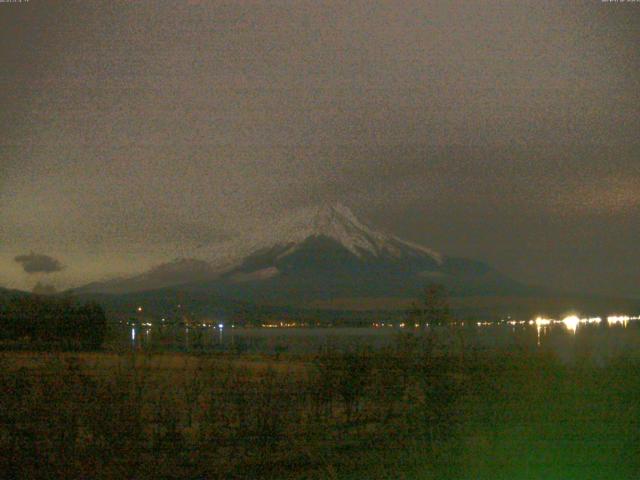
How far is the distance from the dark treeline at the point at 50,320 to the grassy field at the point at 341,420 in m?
16.9

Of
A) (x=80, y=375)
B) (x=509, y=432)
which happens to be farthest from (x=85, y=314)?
(x=509, y=432)

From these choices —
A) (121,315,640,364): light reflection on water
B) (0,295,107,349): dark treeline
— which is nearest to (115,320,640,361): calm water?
(121,315,640,364): light reflection on water

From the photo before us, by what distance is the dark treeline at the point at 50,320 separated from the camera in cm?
3080

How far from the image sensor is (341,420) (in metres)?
12.7

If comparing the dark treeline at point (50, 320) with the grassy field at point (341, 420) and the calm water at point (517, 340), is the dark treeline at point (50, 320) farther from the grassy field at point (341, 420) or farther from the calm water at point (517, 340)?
the grassy field at point (341, 420)

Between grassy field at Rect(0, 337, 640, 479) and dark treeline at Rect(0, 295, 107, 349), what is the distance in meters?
16.9

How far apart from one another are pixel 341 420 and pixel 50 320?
23.7 meters

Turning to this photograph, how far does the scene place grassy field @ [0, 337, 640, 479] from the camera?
9.89 meters

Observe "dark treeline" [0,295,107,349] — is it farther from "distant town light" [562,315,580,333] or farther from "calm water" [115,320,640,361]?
"distant town light" [562,315,580,333]

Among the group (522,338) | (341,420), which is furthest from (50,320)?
(522,338)

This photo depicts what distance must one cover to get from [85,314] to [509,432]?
2738 centimetres

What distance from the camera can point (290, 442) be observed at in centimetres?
1104

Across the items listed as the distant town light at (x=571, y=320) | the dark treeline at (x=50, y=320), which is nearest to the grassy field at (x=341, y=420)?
the distant town light at (x=571, y=320)

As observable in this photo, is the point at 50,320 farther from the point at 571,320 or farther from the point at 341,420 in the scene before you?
the point at 341,420
